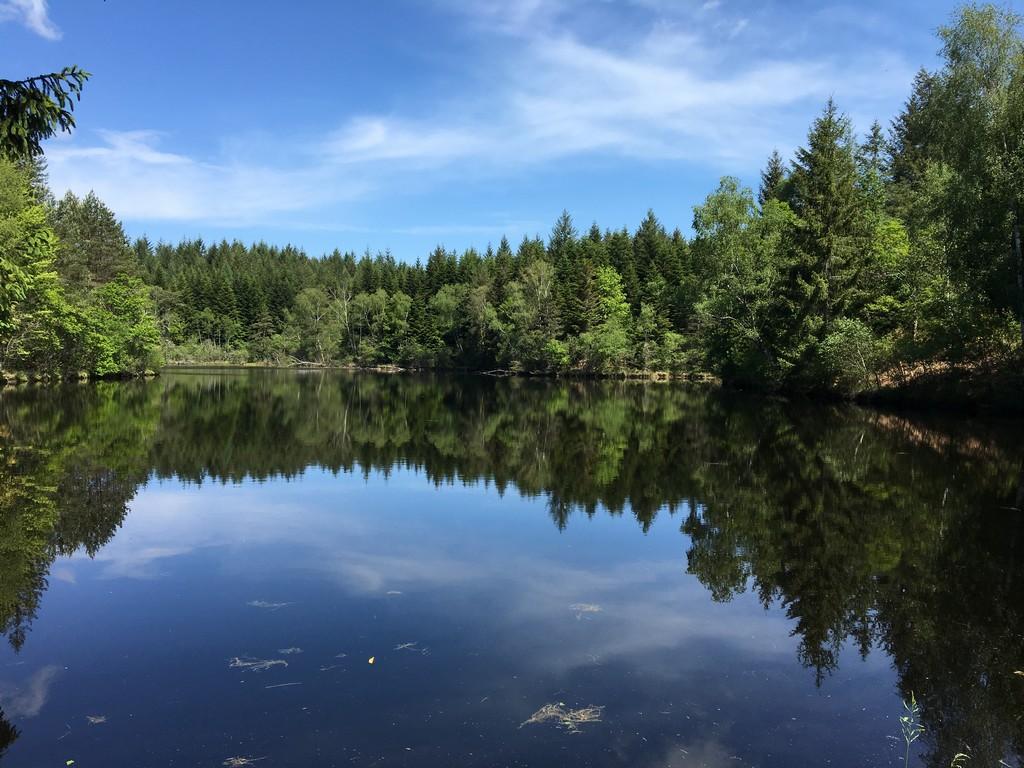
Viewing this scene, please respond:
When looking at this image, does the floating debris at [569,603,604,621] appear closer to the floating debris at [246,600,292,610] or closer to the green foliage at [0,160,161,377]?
the floating debris at [246,600,292,610]

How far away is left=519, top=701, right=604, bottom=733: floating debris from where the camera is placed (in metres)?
6.01

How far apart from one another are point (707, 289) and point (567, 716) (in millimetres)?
54306

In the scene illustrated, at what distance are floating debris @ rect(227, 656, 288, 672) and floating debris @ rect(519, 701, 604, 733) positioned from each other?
9.01 feet

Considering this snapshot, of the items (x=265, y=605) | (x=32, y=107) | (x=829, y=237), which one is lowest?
(x=265, y=605)

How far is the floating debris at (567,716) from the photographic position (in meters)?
6.01

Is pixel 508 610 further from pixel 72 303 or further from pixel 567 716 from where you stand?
pixel 72 303

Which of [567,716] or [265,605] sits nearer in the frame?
[567,716]

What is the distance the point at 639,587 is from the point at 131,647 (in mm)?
6423

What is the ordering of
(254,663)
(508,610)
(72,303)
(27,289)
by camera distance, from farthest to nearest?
(72,303)
(27,289)
(508,610)
(254,663)

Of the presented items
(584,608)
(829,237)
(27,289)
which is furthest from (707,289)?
(584,608)

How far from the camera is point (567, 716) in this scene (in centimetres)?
614

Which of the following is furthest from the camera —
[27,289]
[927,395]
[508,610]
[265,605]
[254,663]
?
[27,289]

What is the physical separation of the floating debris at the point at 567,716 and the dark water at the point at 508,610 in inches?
2.9

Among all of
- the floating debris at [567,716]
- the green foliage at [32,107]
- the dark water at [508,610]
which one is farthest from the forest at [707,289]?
the floating debris at [567,716]
